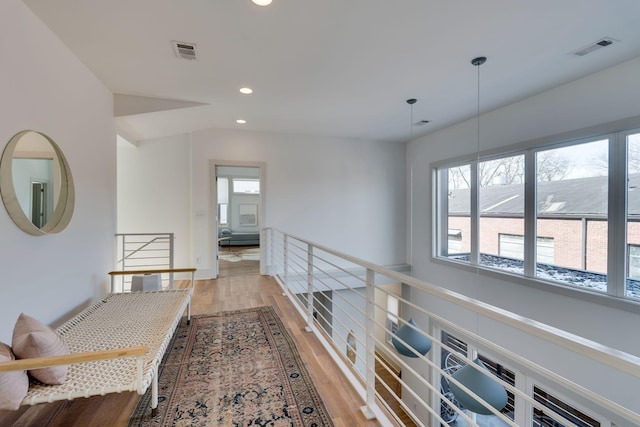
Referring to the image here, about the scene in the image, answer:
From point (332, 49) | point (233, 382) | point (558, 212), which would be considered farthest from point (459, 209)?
point (233, 382)

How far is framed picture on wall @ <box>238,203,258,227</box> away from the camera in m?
9.95

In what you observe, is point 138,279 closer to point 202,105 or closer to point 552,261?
point 202,105

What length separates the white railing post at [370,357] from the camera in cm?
176

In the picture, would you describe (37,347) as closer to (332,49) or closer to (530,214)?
(332,49)

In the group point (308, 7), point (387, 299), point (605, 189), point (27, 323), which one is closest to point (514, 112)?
point (605, 189)

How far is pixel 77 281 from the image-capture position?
2.71m

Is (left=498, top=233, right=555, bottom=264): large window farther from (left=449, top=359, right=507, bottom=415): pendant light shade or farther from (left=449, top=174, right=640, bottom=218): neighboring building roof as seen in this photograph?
(left=449, top=359, right=507, bottom=415): pendant light shade

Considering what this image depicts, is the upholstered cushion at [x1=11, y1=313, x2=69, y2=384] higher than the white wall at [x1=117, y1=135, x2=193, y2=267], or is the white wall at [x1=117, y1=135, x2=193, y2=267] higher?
the white wall at [x1=117, y1=135, x2=193, y2=267]

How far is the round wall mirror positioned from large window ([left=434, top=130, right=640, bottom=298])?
16.6 ft

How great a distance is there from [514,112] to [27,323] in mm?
5198

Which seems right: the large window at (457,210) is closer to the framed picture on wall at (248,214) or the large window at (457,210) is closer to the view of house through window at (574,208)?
the view of house through window at (574,208)

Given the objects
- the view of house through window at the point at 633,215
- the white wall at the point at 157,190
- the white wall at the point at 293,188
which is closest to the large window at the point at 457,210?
the white wall at the point at 293,188

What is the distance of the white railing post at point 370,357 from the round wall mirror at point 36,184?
2374mm

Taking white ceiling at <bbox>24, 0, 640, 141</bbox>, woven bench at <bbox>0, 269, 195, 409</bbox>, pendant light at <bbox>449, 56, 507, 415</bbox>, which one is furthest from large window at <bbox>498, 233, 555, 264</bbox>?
woven bench at <bbox>0, 269, 195, 409</bbox>
